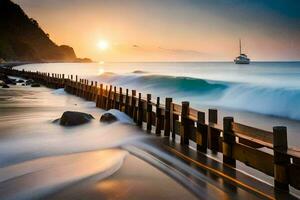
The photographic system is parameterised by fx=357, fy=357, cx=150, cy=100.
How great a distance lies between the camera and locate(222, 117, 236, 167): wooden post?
26.1ft

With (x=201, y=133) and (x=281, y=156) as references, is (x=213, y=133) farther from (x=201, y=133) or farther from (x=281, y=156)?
(x=281, y=156)

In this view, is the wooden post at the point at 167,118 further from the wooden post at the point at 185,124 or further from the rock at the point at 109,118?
the rock at the point at 109,118

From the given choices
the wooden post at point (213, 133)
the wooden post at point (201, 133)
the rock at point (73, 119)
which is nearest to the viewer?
the wooden post at point (213, 133)

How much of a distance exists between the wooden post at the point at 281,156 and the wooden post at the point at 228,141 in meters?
1.53

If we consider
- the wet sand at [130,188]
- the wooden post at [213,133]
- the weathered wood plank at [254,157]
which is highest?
the wooden post at [213,133]

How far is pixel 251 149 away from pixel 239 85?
114ft

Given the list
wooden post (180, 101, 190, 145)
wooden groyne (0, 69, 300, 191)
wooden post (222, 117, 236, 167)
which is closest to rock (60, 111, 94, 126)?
wooden groyne (0, 69, 300, 191)

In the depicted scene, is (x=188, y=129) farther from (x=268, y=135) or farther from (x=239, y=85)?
(x=239, y=85)

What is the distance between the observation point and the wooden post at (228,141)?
7.96 m

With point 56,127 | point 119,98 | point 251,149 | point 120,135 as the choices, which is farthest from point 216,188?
point 119,98

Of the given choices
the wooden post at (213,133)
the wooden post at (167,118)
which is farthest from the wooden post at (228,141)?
the wooden post at (167,118)

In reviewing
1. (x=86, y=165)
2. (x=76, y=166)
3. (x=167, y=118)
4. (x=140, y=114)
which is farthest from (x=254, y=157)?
(x=140, y=114)

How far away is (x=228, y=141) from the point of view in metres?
8.12

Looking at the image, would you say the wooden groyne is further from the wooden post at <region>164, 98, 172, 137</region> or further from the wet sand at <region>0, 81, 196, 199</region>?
the wet sand at <region>0, 81, 196, 199</region>
